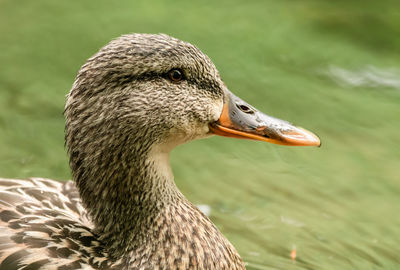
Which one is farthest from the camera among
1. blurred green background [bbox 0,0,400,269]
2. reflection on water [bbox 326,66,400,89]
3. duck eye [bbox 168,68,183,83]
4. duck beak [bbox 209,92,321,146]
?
reflection on water [bbox 326,66,400,89]

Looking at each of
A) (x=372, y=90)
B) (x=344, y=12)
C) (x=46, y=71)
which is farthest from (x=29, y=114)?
(x=344, y=12)

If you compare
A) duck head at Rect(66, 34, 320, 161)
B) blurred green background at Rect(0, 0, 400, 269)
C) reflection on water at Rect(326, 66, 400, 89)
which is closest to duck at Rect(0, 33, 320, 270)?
duck head at Rect(66, 34, 320, 161)

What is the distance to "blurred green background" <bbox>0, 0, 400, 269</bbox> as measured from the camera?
5.50 metres

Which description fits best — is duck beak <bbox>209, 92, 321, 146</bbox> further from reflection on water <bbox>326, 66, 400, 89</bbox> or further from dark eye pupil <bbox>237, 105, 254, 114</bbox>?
reflection on water <bbox>326, 66, 400, 89</bbox>

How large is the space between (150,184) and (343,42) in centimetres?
494


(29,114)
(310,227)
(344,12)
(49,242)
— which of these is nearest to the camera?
(49,242)

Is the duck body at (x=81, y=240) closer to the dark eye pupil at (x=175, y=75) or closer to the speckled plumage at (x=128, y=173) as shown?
the speckled plumage at (x=128, y=173)

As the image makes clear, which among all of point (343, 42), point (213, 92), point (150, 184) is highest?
point (343, 42)

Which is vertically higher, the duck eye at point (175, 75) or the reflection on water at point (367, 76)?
the reflection on water at point (367, 76)

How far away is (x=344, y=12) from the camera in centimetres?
909

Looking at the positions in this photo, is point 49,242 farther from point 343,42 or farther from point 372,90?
point 343,42

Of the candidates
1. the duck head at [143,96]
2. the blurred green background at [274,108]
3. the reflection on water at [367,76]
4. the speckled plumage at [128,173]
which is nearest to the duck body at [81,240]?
the speckled plumage at [128,173]

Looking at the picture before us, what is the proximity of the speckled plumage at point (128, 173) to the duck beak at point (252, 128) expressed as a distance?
6cm

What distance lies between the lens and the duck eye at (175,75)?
4000 mm
